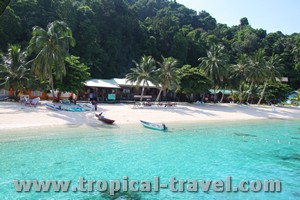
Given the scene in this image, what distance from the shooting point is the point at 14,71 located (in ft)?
96.0

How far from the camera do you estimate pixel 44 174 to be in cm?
1243

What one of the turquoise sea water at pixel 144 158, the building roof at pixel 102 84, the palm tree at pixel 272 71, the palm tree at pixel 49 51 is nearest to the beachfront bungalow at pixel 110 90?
the building roof at pixel 102 84

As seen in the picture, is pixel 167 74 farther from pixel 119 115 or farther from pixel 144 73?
pixel 119 115

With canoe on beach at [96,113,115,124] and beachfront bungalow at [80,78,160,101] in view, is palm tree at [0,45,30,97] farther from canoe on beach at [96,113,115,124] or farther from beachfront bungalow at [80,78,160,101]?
canoe on beach at [96,113,115,124]

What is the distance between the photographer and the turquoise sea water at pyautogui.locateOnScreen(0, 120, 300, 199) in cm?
1185

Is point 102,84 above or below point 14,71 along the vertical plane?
below

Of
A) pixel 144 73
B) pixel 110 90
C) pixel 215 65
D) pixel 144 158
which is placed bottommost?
pixel 144 158

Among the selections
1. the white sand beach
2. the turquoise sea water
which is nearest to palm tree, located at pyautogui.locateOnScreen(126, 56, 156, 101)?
the white sand beach

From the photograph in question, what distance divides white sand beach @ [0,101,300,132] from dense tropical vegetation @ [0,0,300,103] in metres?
4.42

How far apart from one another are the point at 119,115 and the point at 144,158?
1326 centimetres

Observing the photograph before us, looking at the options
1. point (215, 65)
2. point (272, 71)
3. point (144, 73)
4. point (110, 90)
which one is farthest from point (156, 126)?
point (272, 71)

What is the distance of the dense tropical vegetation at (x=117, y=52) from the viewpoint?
29516 millimetres

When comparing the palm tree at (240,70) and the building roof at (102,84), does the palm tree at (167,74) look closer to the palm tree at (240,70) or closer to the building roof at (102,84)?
the building roof at (102,84)

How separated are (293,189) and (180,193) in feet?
18.0
